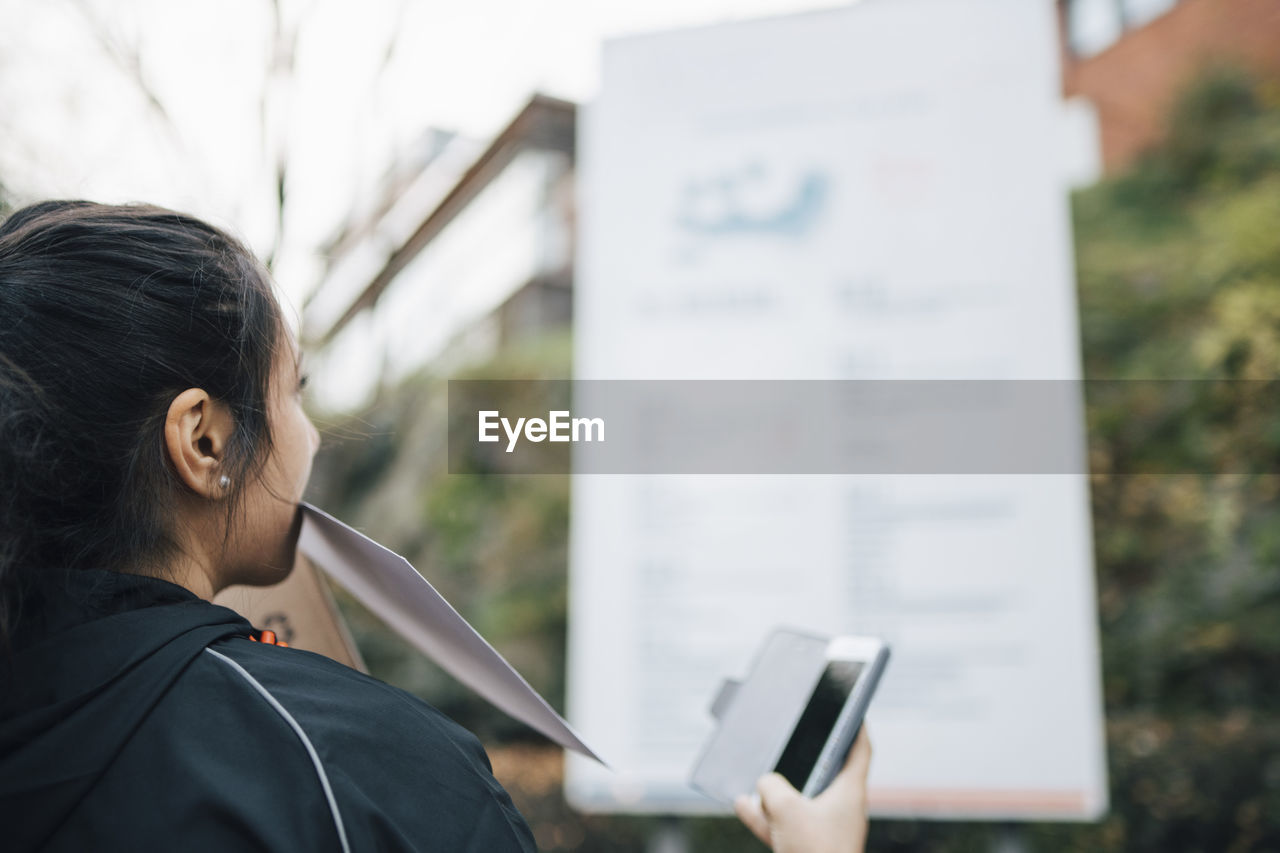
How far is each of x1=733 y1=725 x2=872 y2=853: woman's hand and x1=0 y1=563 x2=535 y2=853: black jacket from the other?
0.35 metres

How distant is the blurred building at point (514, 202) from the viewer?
4.46 m

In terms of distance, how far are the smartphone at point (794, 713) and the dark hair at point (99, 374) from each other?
0.69 m

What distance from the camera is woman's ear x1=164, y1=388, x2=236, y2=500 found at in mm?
A: 795

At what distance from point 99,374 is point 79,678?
9.8 inches

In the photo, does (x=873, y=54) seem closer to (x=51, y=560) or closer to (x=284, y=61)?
(x=51, y=560)

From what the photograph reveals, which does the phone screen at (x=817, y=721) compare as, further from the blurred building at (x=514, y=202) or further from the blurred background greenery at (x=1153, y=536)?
the blurred building at (x=514, y=202)

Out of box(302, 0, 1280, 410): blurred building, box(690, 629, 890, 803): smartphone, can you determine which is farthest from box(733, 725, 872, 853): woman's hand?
box(302, 0, 1280, 410): blurred building

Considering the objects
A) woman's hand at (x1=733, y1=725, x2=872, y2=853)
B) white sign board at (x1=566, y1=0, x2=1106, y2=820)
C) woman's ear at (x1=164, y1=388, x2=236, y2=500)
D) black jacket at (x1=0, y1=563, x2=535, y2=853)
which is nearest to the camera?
black jacket at (x1=0, y1=563, x2=535, y2=853)

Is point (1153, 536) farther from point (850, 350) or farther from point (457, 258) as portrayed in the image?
point (457, 258)

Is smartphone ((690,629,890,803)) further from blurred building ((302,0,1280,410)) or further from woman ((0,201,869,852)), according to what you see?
blurred building ((302,0,1280,410))

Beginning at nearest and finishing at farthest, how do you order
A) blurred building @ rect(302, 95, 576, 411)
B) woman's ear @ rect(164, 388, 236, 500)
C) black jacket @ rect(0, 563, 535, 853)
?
black jacket @ rect(0, 563, 535, 853) < woman's ear @ rect(164, 388, 236, 500) < blurred building @ rect(302, 95, 576, 411)

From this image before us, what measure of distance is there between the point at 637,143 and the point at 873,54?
0.62 m

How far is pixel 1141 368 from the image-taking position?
4.02 meters

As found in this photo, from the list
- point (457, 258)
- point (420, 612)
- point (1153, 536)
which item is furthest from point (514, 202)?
point (420, 612)
